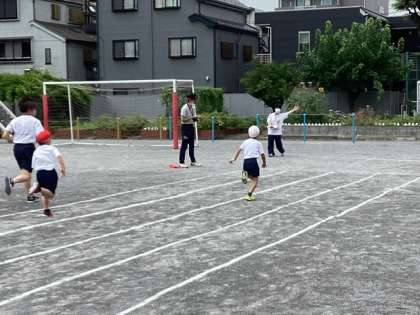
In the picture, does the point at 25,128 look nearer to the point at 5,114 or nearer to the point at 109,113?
the point at 5,114

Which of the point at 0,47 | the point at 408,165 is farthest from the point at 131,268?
the point at 0,47

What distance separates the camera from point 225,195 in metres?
12.0

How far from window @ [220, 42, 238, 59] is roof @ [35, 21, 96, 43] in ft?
31.7

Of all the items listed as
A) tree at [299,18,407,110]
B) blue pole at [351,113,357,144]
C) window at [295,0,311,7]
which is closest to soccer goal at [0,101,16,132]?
tree at [299,18,407,110]

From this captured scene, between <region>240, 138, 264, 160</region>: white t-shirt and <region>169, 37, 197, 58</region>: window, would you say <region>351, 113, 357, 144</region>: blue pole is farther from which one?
<region>240, 138, 264, 160</region>: white t-shirt

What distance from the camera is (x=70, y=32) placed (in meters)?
43.8

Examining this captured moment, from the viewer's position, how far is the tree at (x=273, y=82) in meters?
33.2

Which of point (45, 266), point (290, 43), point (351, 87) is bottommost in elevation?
point (45, 266)

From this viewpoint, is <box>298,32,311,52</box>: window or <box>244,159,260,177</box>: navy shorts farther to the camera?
<box>298,32,311,52</box>: window

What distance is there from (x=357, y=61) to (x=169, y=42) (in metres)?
12.0

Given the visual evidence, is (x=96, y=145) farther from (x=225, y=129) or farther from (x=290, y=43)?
(x=290, y=43)

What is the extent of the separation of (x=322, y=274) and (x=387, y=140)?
71.5ft

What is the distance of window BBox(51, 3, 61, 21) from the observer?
43906 mm

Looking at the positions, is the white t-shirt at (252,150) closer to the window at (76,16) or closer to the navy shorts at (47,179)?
the navy shorts at (47,179)
